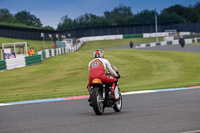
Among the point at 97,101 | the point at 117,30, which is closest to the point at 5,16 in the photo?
the point at 117,30

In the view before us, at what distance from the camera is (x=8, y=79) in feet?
84.9

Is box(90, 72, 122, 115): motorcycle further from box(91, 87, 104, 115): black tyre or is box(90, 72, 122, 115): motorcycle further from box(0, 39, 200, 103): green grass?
box(0, 39, 200, 103): green grass

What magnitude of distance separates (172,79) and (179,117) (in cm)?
1331

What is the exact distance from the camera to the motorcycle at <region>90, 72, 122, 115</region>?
9.02 metres

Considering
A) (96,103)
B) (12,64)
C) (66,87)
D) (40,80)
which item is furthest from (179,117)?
(12,64)

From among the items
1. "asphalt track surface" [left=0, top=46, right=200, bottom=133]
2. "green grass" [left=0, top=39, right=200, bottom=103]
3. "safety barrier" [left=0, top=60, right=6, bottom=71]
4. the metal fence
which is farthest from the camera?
the metal fence

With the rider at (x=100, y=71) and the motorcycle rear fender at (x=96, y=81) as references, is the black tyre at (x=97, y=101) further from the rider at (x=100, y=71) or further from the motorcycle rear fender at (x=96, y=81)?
the rider at (x=100, y=71)

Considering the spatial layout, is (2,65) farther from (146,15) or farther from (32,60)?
(146,15)

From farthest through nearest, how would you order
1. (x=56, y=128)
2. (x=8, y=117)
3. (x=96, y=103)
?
1. (x=8, y=117)
2. (x=96, y=103)
3. (x=56, y=128)

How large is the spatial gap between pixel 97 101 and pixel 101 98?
304 mm

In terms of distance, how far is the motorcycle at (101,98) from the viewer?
29.6 ft

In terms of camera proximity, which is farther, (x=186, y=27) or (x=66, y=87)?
(x=186, y=27)

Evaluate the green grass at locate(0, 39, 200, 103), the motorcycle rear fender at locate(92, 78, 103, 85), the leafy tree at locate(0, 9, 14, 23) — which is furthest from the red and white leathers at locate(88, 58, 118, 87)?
the leafy tree at locate(0, 9, 14, 23)

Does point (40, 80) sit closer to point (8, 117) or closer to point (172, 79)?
point (172, 79)
